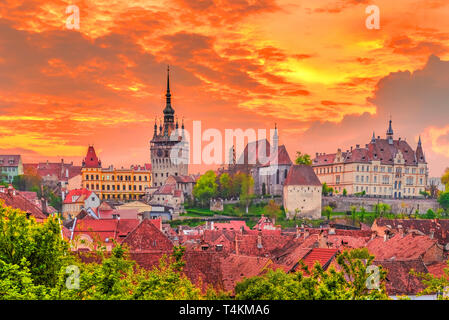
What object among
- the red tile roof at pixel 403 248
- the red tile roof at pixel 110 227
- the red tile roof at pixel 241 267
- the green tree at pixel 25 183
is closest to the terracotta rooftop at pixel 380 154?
the green tree at pixel 25 183

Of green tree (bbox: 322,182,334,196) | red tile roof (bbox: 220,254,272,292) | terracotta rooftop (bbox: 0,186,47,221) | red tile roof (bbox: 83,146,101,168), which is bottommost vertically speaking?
red tile roof (bbox: 220,254,272,292)

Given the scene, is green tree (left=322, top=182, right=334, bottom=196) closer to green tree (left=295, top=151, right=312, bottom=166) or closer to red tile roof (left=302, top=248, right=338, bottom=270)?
green tree (left=295, top=151, right=312, bottom=166)

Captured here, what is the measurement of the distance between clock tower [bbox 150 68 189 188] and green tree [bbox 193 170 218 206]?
48.5 feet

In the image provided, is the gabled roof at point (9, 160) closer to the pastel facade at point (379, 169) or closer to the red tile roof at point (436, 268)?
the pastel facade at point (379, 169)

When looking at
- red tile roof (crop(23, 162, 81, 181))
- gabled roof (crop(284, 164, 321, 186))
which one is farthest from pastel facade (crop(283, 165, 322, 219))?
red tile roof (crop(23, 162, 81, 181))

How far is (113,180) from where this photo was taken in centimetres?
11044

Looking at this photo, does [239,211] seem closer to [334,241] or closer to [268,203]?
[268,203]

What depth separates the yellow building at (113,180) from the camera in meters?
109

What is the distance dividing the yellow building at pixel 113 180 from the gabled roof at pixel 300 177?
29.1 metres

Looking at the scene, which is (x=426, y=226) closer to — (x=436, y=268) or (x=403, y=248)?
(x=403, y=248)

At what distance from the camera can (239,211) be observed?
309 ft

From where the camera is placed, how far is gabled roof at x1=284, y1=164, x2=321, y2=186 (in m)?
93.6

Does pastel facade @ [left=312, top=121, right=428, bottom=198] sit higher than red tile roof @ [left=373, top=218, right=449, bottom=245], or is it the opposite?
pastel facade @ [left=312, top=121, right=428, bottom=198]
